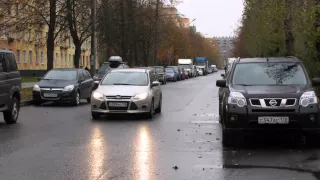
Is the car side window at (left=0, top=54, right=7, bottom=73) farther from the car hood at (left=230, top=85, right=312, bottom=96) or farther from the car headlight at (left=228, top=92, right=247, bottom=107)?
the car headlight at (left=228, top=92, right=247, bottom=107)

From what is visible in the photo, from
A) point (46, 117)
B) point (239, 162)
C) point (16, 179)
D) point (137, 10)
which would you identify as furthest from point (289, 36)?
point (137, 10)

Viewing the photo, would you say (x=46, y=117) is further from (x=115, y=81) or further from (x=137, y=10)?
(x=137, y=10)

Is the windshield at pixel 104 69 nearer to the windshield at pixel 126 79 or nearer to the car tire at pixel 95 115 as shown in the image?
the windshield at pixel 126 79

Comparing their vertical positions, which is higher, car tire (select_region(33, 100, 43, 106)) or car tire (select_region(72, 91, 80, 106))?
car tire (select_region(72, 91, 80, 106))

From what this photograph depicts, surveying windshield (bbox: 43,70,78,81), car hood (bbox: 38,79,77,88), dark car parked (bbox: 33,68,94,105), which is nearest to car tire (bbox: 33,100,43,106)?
dark car parked (bbox: 33,68,94,105)

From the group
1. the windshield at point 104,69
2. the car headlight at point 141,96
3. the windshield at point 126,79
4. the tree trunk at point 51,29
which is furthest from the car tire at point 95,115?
the windshield at point 104,69

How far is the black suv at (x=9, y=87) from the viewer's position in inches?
528

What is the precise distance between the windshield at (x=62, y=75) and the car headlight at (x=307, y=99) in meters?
13.9

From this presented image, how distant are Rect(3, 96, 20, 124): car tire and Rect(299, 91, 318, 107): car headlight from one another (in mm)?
7771

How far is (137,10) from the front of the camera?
51781 millimetres

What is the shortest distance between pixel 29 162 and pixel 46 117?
8102 mm

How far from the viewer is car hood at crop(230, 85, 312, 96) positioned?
31.8 feet

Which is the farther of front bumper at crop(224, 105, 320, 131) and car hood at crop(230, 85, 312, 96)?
Answer: car hood at crop(230, 85, 312, 96)

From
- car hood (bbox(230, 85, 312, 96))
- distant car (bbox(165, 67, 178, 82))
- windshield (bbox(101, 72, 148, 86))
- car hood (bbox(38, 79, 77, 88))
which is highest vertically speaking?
car hood (bbox(230, 85, 312, 96))
